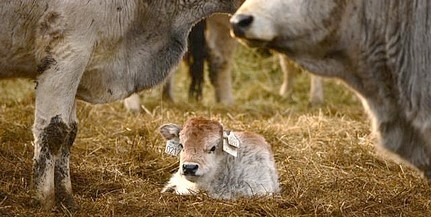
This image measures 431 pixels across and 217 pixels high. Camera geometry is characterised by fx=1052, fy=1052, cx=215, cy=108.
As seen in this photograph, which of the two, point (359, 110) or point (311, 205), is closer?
point (311, 205)

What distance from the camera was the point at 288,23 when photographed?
173 inches

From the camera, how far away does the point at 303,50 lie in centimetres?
450

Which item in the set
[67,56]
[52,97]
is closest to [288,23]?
[67,56]

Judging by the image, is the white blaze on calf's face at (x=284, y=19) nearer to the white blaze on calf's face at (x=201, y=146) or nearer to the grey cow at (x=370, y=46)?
the grey cow at (x=370, y=46)

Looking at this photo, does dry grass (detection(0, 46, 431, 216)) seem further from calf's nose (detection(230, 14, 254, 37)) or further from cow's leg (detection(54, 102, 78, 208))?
calf's nose (detection(230, 14, 254, 37))

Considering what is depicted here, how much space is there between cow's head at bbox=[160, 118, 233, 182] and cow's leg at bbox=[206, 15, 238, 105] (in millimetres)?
4345

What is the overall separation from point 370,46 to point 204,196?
207cm

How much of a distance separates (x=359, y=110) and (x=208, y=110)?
1.61 meters

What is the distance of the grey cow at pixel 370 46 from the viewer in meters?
4.40

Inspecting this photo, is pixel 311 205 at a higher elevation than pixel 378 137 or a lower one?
lower

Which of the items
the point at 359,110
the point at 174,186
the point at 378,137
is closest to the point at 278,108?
the point at 359,110

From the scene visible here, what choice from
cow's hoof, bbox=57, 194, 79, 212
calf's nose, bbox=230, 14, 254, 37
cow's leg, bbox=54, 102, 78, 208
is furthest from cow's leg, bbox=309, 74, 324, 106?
calf's nose, bbox=230, 14, 254, 37

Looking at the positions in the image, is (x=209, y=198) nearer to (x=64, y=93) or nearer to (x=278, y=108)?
(x=64, y=93)

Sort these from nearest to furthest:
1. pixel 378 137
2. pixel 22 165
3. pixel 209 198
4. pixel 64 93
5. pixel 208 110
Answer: pixel 378 137
pixel 64 93
pixel 209 198
pixel 22 165
pixel 208 110
